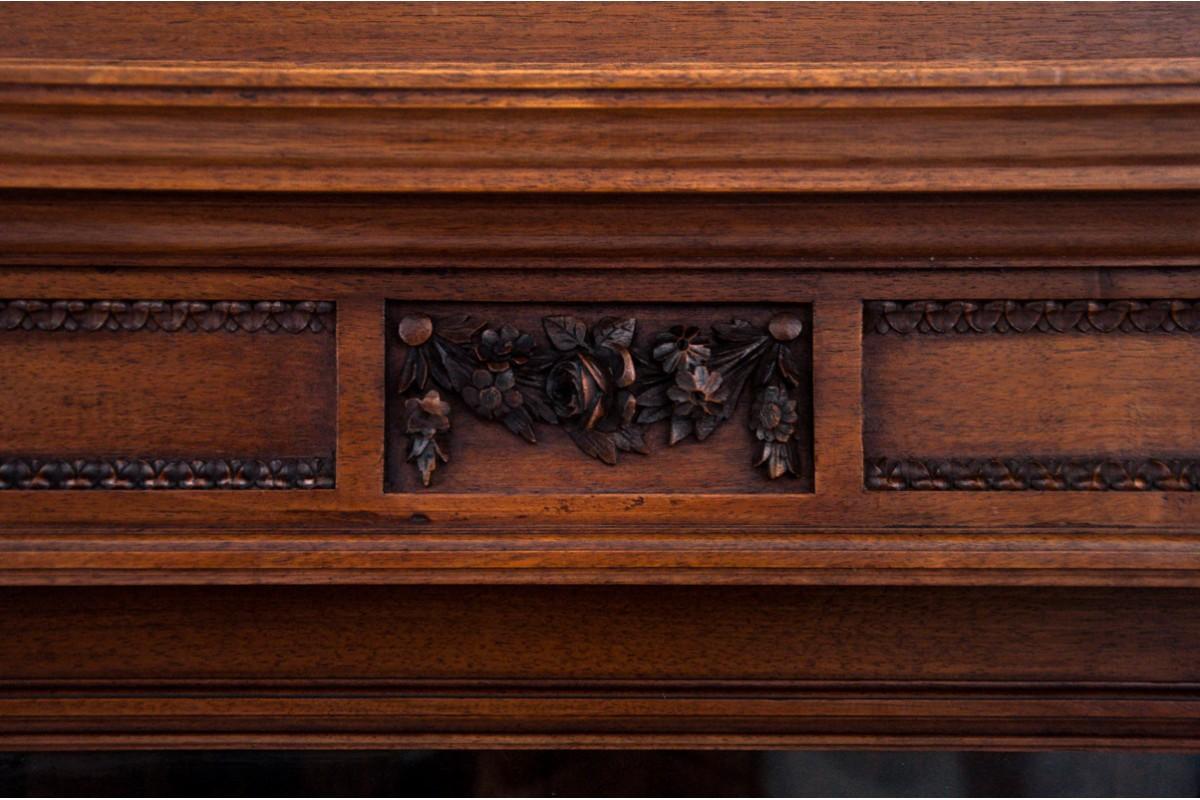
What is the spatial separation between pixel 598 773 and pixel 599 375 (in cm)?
30

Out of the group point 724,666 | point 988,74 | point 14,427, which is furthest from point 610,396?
point 14,427

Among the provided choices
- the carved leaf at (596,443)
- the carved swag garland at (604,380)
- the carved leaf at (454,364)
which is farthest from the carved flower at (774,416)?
the carved leaf at (454,364)

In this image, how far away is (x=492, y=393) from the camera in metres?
0.69

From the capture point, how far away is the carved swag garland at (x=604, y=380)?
0.69m

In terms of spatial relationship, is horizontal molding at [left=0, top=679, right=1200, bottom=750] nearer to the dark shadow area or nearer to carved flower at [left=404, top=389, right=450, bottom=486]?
the dark shadow area

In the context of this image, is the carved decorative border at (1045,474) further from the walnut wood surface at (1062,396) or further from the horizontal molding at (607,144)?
the horizontal molding at (607,144)

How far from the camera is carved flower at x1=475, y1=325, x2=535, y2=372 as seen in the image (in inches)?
27.0

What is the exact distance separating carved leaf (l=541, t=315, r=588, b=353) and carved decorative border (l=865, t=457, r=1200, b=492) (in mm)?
230

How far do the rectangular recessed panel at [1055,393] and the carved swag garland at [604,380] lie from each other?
3.3 inches

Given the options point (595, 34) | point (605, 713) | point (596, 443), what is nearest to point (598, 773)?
point (605, 713)

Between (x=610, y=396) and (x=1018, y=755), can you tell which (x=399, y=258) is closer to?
(x=610, y=396)

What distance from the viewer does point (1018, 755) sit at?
28.9 inches

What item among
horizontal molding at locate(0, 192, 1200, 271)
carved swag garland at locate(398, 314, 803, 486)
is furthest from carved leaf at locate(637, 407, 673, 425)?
horizontal molding at locate(0, 192, 1200, 271)

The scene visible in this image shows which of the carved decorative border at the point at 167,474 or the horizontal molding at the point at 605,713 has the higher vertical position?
the carved decorative border at the point at 167,474
